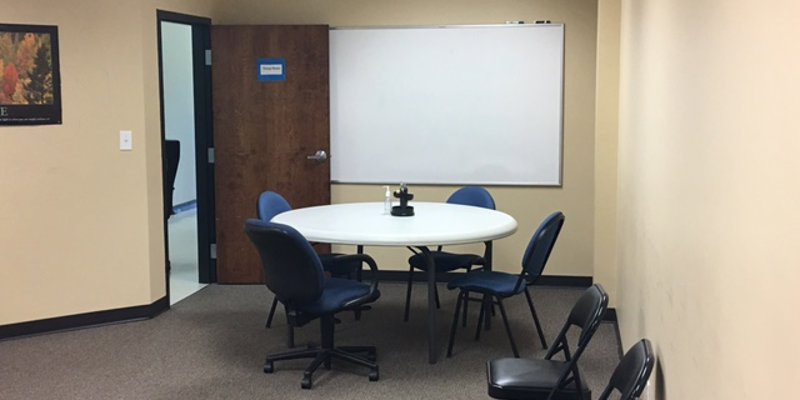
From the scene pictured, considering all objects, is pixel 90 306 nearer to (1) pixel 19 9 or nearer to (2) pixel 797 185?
(1) pixel 19 9

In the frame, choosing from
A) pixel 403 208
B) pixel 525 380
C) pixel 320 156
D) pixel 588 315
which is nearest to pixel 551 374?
pixel 525 380

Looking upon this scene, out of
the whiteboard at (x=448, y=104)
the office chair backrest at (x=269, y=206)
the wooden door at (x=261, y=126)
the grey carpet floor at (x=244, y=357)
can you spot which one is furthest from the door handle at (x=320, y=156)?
the grey carpet floor at (x=244, y=357)

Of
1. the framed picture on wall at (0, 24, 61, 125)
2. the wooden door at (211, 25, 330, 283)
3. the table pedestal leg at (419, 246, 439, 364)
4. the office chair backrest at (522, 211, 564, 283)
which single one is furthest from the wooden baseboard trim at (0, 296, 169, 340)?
the office chair backrest at (522, 211, 564, 283)

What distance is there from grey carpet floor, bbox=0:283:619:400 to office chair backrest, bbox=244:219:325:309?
1.63 feet

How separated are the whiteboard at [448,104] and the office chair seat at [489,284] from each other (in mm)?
1578

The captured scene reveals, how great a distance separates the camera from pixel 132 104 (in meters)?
4.61

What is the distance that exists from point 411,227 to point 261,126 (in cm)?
211

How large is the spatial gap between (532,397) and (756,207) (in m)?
1.59

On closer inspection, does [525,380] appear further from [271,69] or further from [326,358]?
[271,69]

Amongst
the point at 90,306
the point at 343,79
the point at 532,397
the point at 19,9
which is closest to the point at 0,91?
the point at 19,9

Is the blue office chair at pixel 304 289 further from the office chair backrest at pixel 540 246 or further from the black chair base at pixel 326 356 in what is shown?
the office chair backrest at pixel 540 246

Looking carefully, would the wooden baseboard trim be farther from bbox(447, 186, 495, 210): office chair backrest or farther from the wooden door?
bbox(447, 186, 495, 210): office chair backrest

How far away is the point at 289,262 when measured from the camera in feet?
11.0

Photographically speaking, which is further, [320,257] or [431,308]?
[320,257]
